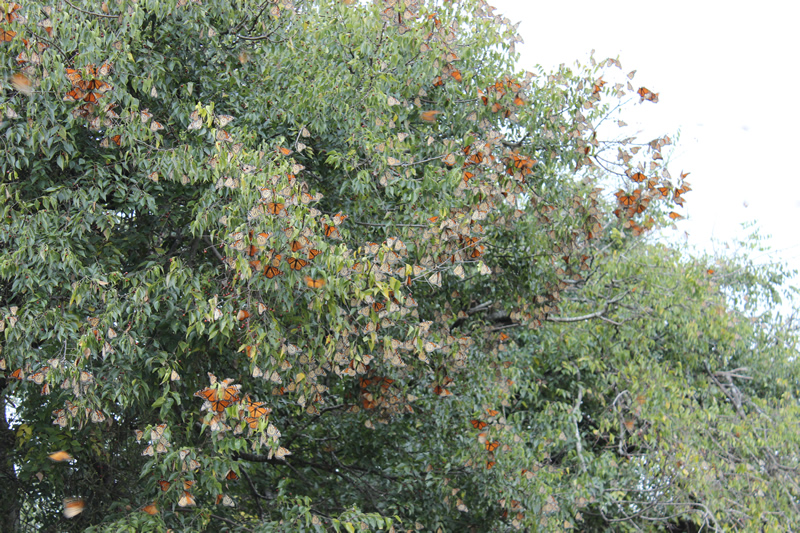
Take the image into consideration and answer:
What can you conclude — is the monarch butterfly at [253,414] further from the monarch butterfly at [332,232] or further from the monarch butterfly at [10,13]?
the monarch butterfly at [10,13]

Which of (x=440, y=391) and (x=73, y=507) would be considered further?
(x=440, y=391)

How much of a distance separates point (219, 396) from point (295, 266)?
66cm

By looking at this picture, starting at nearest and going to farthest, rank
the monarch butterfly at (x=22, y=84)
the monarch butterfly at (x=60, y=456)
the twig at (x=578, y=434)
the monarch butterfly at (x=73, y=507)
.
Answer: the monarch butterfly at (x=22, y=84) → the monarch butterfly at (x=60, y=456) → the monarch butterfly at (x=73, y=507) → the twig at (x=578, y=434)

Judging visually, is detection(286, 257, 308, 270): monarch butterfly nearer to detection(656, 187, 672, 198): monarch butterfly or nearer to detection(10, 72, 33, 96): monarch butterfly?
detection(10, 72, 33, 96): monarch butterfly

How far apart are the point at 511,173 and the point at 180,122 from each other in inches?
79.2

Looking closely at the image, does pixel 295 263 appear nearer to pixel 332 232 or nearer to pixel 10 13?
pixel 332 232

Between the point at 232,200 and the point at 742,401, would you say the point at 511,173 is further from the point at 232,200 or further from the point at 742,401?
the point at 742,401

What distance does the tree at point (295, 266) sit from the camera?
12.3ft

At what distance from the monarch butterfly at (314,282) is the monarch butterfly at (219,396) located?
0.56 m

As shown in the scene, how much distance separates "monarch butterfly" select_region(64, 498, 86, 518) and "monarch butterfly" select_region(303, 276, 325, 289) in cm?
198

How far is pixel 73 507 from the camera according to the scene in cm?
442

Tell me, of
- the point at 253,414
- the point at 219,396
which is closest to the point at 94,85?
the point at 219,396

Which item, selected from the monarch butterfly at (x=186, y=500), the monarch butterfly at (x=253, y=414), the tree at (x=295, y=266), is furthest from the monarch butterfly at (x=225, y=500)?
the monarch butterfly at (x=253, y=414)

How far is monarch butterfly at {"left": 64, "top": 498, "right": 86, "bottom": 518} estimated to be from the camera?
173 inches
